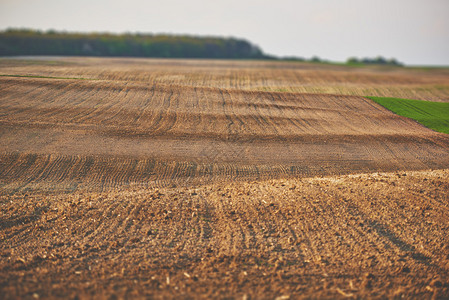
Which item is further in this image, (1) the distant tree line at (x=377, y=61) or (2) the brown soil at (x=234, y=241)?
(1) the distant tree line at (x=377, y=61)

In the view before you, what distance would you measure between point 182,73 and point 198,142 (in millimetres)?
24549

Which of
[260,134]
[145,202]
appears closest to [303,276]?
[145,202]

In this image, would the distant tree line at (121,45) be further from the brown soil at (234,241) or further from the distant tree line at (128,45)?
the brown soil at (234,241)

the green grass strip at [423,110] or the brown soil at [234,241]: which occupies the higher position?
the green grass strip at [423,110]

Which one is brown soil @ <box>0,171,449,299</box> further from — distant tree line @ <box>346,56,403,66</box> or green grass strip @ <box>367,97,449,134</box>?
distant tree line @ <box>346,56,403,66</box>

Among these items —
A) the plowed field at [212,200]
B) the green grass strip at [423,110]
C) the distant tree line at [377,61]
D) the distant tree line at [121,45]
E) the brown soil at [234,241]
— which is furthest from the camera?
the distant tree line at [377,61]

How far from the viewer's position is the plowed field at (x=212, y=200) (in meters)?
7.62

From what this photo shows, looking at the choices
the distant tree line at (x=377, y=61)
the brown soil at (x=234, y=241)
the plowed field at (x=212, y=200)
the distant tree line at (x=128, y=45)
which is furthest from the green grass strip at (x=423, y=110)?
the distant tree line at (x=377, y=61)

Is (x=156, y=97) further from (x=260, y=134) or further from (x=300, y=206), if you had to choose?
(x=300, y=206)

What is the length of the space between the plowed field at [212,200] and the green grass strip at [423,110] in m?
1.65

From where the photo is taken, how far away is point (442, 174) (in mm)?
14898

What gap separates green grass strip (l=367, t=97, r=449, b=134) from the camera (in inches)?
1092

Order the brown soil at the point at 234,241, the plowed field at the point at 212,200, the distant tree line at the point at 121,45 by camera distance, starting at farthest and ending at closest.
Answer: the distant tree line at the point at 121,45 < the plowed field at the point at 212,200 < the brown soil at the point at 234,241

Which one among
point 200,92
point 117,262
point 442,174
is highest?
point 200,92
